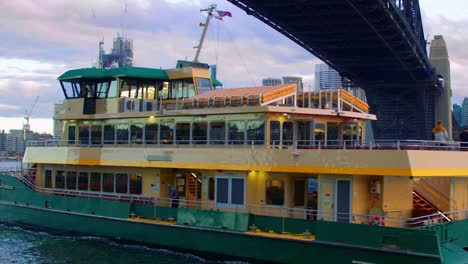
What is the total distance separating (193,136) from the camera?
747 inches

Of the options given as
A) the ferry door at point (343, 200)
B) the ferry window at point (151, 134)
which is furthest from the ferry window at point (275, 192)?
the ferry window at point (151, 134)

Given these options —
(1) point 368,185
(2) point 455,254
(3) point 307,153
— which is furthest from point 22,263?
(2) point 455,254

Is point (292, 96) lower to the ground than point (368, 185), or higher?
higher

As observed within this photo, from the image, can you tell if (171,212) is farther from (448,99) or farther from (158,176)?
(448,99)

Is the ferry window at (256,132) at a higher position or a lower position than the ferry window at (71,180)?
higher

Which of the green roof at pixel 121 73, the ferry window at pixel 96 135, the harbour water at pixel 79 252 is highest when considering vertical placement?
the green roof at pixel 121 73

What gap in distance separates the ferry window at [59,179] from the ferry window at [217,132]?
24.2 feet

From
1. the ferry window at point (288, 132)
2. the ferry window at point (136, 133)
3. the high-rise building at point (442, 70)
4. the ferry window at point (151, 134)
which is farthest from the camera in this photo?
the high-rise building at point (442, 70)

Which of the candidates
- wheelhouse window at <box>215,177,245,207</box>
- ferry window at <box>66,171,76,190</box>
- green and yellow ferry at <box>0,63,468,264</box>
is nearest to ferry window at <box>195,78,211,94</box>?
green and yellow ferry at <box>0,63,468,264</box>

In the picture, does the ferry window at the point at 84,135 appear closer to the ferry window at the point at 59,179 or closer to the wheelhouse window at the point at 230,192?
the ferry window at the point at 59,179

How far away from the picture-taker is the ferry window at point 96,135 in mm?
21703

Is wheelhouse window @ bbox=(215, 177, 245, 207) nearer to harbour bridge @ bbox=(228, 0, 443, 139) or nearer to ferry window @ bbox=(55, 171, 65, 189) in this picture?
ferry window @ bbox=(55, 171, 65, 189)

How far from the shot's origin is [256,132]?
1750 cm

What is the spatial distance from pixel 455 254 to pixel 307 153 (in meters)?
4.50
